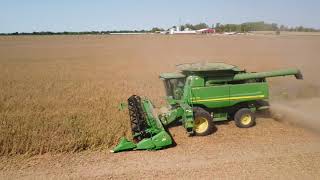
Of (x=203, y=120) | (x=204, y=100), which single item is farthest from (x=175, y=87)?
Result: (x=203, y=120)

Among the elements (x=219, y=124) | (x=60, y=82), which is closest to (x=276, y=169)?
(x=219, y=124)

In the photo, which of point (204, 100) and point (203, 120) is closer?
point (203, 120)

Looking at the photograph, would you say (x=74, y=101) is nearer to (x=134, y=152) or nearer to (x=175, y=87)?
(x=175, y=87)

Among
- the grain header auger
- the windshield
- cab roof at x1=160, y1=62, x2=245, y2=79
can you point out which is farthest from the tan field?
cab roof at x1=160, y1=62, x2=245, y2=79

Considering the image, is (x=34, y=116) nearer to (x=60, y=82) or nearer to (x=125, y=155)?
(x=125, y=155)

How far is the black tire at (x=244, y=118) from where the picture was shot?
10.9 metres

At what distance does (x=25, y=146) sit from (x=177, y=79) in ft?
13.7

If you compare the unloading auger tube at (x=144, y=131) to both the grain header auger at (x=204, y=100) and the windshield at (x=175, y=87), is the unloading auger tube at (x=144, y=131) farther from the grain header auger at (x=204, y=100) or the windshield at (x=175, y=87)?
the windshield at (x=175, y=87)

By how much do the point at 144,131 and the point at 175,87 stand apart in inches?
80.1

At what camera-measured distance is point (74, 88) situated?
17.7m

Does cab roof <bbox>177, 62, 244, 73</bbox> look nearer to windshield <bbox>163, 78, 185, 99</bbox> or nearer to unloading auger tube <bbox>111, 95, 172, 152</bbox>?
windshield <bbox>163, 78, 185, 99</bbox>

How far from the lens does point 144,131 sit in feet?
31.1

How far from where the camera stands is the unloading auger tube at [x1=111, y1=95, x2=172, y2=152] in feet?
29.6

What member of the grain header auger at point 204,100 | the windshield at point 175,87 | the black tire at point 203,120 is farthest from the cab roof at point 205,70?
the black tire at point 203,120
